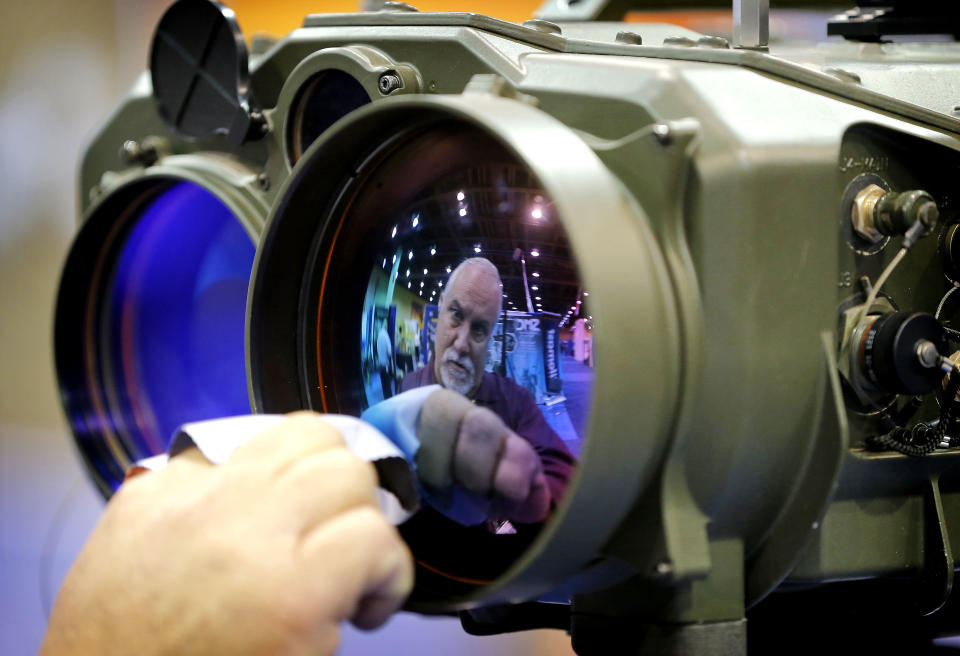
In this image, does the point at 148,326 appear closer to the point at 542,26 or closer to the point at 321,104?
the point at 321,104

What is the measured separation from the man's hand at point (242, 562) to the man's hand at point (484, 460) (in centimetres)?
12

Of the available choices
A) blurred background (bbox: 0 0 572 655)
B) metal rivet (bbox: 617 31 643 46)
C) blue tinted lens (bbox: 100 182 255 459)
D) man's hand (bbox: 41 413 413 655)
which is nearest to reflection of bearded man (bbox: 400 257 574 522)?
man's hand (bbox: 41 413 413 655)

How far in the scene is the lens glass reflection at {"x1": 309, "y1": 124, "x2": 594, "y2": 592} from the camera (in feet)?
2.92

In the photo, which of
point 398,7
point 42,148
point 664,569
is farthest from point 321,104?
point 42,148

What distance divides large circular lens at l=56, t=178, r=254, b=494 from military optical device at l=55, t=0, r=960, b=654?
0.29 m

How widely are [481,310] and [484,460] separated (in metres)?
0.12

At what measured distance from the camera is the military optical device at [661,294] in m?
0.83

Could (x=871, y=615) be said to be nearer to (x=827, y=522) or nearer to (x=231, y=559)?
(x=827, y=522)

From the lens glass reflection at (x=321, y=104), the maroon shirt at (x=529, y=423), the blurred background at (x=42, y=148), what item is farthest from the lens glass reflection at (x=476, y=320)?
the blurred background at (x=42, y=148)

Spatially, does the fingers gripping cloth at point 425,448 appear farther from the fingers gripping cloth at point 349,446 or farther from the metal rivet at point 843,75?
the metal rivet at point 843,75

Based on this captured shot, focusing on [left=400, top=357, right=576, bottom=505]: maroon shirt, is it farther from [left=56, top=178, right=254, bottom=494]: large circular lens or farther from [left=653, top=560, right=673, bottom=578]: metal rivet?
[left=56, top=178, right=254, bottom=494]: large circular lens

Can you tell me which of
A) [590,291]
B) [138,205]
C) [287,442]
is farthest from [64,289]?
[590,291]

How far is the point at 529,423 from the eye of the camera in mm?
897

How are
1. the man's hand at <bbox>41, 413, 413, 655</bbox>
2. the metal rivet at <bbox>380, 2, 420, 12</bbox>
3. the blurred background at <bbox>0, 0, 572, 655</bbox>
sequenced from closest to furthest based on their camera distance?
the man's hand at <bbox>41, 413, 413, 655</bbox> < the metal rivet at <bbox>380, 2, 420, 12</bbox> < the blurred background at <bbox>0, 0, 572, 655</bbox>
